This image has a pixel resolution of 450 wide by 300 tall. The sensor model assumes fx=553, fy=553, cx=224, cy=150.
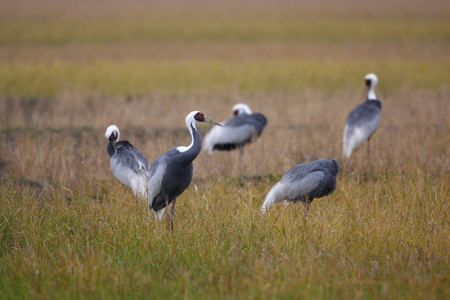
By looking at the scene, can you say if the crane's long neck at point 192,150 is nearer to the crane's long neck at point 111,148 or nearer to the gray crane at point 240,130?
the crane's long neck at point 111,148

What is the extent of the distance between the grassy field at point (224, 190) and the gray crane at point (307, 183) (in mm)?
223

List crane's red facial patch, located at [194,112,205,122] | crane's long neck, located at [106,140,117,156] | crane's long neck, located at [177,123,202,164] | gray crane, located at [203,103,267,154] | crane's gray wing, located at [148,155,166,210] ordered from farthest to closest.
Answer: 1. gray crane, located at [203,103,267,154]
2. crane's long neck, located at [106,140,117,156]
3. crane's red facial patch, located at [194,112,205,122]
4. crane's gray wing, located at [148,155,166,210]
5. crane's long neck, located at [177,123,202,164]

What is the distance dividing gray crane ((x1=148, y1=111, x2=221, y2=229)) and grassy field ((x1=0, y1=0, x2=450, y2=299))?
0.32 meters

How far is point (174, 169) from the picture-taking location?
5.75 metres

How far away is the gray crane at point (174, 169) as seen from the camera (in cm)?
566

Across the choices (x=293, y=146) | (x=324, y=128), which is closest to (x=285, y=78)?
(x=324, y=128)

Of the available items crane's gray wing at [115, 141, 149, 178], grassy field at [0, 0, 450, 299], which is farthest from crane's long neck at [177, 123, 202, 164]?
crane's gray wing at [115, 141, 149, 178]

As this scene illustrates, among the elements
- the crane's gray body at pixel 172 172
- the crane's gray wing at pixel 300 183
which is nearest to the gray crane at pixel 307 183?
the crane's gray wing at pixel 300 183

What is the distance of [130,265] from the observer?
189 inches

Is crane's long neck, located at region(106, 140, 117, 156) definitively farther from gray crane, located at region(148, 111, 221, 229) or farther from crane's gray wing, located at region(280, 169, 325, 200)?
crane's gray wing, located at region(280, 169, 325, 200)

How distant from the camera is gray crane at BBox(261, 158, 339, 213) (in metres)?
5.96

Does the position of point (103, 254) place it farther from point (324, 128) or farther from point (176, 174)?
point (324, 128)

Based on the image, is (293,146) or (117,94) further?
(117,94)

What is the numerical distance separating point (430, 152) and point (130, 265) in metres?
5.92
